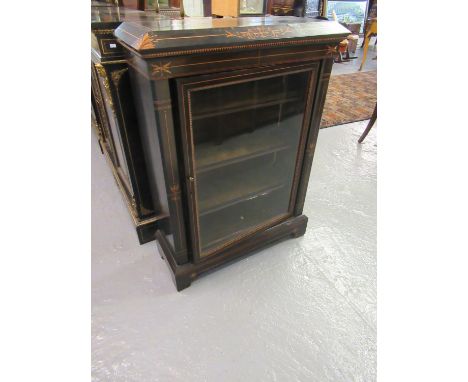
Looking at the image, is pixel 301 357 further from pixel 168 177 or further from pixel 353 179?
pixel 353 179

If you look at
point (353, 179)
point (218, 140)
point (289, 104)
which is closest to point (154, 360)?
point (218, 140)

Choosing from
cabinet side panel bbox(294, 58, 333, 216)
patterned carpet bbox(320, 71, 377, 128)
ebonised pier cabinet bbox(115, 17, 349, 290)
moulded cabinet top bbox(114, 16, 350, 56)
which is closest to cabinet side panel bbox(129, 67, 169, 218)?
ebonised pier cabinet bbox(115, 17, 349, 290)

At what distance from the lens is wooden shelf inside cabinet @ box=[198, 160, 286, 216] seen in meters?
1.01

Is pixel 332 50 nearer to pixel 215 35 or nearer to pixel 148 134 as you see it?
pixel 215 35

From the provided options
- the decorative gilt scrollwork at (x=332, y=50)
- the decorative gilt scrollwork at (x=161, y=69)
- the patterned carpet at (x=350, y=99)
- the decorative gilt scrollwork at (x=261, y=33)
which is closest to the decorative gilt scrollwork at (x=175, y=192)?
the decorative gilt scrollwork at (x=161, y=69)

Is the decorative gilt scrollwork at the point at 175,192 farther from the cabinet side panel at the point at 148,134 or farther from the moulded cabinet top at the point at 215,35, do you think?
the moulded cabinet top at the point at 215,35

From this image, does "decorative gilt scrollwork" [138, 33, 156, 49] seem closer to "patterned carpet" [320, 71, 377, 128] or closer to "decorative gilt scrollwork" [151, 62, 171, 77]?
"decorative gilt scrollwork" [151, 62, 171, 77]

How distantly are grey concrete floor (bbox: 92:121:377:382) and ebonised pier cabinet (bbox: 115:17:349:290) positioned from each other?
10 cm

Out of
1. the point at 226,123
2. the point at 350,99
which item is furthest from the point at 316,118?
the point at 350,99

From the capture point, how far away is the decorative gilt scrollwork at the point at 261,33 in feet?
2.35

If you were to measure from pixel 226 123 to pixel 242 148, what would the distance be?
0.40 feet

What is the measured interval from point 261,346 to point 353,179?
3.84 feet

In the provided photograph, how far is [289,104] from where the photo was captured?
38.9 inches

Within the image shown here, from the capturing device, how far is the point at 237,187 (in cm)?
111
